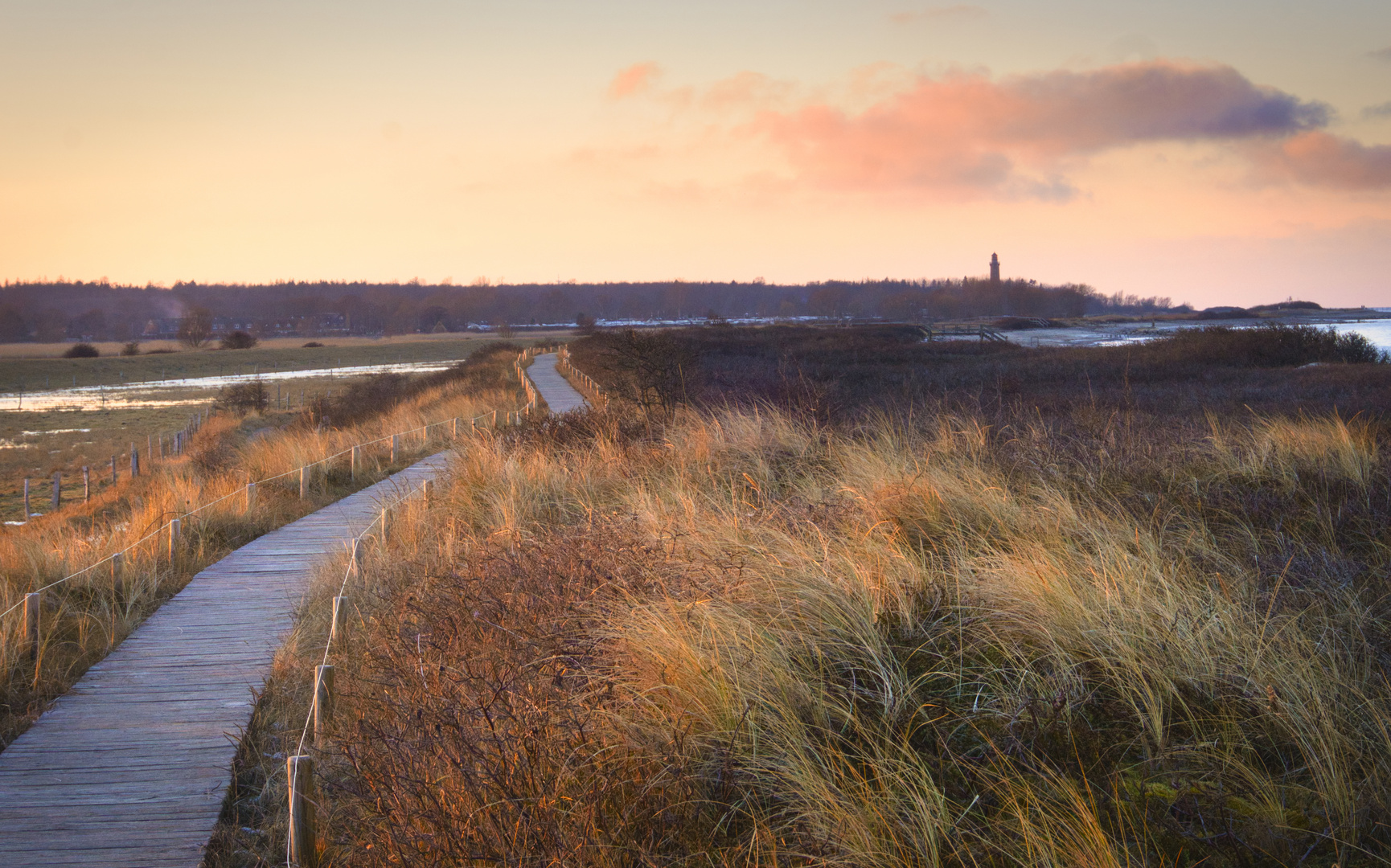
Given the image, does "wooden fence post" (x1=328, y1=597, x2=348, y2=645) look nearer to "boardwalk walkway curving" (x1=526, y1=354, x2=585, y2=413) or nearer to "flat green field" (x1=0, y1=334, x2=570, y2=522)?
"boardwalk walkway curving" (x1=526, y1=354, x2=585, y2=413)

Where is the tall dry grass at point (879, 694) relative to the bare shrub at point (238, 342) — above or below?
below

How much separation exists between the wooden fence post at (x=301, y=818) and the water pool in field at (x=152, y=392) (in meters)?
51.6

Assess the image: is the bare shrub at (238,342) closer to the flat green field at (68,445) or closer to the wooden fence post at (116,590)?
the flat green field at (68,445)

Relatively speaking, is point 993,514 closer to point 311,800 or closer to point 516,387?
point 311,800

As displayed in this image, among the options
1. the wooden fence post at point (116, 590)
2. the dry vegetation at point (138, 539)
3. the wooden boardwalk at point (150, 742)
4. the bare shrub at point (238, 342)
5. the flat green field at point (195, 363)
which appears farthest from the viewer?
the bare shrub at point (238, 342)

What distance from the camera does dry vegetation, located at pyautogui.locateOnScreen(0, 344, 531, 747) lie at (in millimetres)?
6086

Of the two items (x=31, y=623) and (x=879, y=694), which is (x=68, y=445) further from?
(x=879, y=694)

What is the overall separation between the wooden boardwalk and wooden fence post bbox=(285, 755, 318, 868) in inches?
26.4

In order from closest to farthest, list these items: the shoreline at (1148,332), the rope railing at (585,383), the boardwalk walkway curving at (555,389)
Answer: the rope railing at (585,383) < the boardwalk walkway curving at (555,389) < the shoreline at (1148,332)

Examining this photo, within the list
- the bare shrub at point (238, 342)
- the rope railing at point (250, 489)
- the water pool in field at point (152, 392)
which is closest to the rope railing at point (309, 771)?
the rope railing at point (250, 489)

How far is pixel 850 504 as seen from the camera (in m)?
6.05

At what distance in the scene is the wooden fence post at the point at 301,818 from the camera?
3500 millimetres

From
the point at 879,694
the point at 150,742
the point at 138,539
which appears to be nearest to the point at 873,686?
the point at 879,694

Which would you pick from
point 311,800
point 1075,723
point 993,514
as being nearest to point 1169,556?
point 993,514
